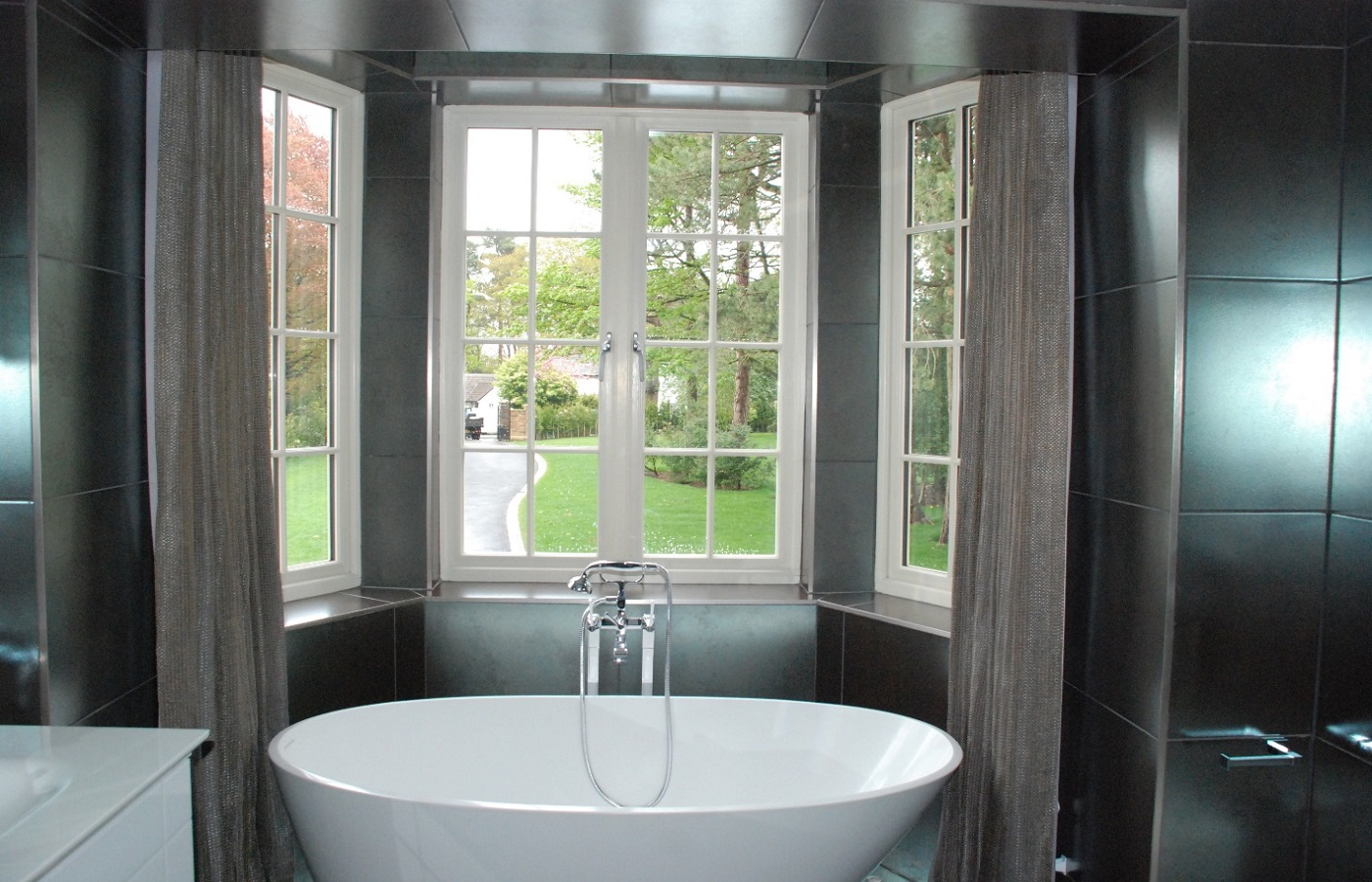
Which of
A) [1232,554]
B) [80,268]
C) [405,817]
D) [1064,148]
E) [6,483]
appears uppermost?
[1064,148]

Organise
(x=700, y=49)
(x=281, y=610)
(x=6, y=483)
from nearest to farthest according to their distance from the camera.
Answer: (x=6, y=483)
(x=700, y=49)
(x=281, y=610)

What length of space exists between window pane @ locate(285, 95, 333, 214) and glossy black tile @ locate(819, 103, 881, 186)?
171 cm

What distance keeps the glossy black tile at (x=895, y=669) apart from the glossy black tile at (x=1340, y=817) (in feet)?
3.03

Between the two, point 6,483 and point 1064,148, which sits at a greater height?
point 1064,148

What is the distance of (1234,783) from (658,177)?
258cm

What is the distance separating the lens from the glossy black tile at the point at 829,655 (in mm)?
2971

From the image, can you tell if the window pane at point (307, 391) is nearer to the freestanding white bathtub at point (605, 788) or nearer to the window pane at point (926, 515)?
the freestanding white bathtub at point (605, 788)

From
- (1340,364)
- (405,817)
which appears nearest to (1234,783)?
Answer: (1340,364)

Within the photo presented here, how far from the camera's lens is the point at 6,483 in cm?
199

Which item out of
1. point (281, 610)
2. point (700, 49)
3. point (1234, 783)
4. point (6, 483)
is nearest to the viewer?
point (6, 483)

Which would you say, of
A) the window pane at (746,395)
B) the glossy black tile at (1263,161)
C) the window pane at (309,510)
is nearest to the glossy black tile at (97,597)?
the window pane at (309,510)

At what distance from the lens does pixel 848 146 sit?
10.2 ft

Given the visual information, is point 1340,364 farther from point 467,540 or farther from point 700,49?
point 467,540

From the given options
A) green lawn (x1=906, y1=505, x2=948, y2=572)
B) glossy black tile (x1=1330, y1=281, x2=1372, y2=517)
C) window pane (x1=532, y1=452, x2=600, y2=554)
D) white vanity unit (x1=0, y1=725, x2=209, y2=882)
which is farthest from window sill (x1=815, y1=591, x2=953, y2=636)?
white vanity unit (x1=0, y1=725, x2=209, y2=882)
